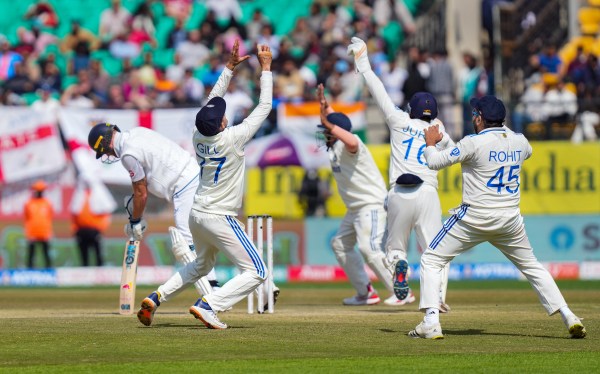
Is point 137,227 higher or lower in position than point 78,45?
lower

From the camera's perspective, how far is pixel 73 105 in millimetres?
23359

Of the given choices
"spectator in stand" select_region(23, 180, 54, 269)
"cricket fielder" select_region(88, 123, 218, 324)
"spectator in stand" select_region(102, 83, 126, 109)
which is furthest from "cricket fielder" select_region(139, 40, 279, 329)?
"spectator in stand" select_region(102, 83, 126, 109)

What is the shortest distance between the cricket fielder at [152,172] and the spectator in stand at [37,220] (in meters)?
9.35

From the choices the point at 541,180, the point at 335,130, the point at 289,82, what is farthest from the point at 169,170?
the point at 289,82

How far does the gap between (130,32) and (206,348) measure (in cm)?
1824

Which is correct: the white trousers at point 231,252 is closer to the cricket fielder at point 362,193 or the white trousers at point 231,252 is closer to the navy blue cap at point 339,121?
the cricket fielder at point 362,193

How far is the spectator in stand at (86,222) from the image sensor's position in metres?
21.7

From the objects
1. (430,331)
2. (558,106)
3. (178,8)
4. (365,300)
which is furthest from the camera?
(178,8)

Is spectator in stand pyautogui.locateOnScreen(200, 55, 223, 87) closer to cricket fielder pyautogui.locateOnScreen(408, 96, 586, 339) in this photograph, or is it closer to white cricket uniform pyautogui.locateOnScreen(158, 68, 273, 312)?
white cricket uniform pyautogui.locateOnScreen(158, 68, 273, 312)

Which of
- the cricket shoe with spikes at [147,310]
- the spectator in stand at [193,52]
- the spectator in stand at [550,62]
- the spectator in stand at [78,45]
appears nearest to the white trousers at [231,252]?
the cricket shoe with spikes at [147,310]

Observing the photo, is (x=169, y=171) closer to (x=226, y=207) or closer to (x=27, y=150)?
(x=226, y=207)

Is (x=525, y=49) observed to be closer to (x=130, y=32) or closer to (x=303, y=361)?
(x=130, y=32)

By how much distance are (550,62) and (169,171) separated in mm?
13584

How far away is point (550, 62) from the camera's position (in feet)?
79.7
